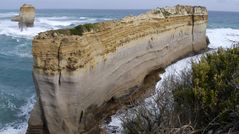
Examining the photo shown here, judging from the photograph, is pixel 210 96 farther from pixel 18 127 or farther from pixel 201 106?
pixel 18 127

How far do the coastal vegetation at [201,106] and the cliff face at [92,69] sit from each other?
2.41 metres

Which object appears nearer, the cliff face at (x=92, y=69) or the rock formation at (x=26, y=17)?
the cliff face at (x=92, y=69)

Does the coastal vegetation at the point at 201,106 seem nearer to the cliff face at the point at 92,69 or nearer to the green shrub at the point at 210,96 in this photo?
the green shrub at the point at 210,96

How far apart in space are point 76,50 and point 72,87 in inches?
42.2

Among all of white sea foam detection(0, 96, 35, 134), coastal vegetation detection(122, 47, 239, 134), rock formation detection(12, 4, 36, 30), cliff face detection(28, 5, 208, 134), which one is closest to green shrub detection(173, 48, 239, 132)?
coastal vegetation detection(122, 47, 239, 134)

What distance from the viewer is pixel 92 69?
13.6 metres

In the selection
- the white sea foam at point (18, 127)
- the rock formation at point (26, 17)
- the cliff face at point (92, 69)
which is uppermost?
the cliff face at point (92, 69)

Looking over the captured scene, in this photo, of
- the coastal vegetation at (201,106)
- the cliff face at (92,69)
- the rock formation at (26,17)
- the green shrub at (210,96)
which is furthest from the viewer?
the rock formation at (26,17)

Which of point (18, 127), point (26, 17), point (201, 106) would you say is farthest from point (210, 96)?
point (26, 17)

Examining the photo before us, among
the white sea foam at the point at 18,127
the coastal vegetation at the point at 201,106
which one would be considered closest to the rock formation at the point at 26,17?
the white sea foam at the point at 18,127

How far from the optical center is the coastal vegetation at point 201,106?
9266 mm

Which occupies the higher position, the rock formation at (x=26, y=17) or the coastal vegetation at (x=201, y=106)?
the coastal vegetation at (x=201, y=106)

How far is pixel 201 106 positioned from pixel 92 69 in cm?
473

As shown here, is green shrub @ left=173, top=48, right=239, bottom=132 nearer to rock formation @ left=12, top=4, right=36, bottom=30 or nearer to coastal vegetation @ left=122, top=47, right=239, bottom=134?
coastal vegetation @ left=122, top=47, right=239, bottom=134
